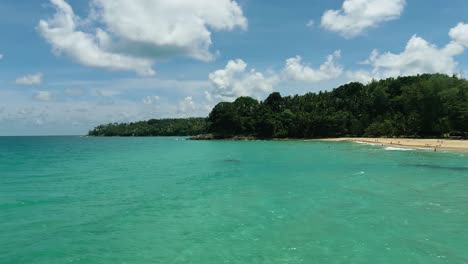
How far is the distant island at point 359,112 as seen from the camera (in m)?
83.8

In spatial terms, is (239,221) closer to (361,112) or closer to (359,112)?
(361,112)

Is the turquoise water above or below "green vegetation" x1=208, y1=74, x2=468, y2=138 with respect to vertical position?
below

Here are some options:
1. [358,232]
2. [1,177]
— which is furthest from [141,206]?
[1,177]

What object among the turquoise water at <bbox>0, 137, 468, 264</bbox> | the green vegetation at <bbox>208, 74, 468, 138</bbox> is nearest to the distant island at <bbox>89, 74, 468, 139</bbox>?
the green vegetation at <bbox>208, 74, 468, 138</bbox>

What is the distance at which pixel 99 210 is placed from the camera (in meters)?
18.9

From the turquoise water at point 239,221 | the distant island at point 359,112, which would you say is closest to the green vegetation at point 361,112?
the distant island at point 359,112

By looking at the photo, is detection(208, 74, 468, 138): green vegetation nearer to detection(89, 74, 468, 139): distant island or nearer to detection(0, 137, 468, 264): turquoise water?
detection(89, 74, 468, 139): distant island

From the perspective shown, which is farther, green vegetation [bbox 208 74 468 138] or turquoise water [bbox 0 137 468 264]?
green vegetation [bbox 208 74 468 138]

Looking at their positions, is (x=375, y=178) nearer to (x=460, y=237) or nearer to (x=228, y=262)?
(x=460, y=237)

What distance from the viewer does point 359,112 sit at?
394 feet

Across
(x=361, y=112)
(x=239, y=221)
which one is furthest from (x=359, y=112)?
(x=239, y=221)

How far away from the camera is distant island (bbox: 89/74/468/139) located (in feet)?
275

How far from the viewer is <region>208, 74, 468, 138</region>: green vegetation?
83.7 m

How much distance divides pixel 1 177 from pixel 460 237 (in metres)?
37.1
